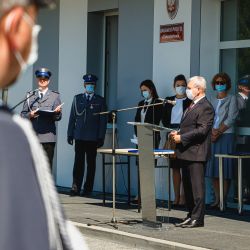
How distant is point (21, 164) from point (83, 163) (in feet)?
43.0

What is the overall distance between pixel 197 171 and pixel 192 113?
73 cm

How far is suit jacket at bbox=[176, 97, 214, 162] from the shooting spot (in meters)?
10.2

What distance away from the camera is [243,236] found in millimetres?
10047

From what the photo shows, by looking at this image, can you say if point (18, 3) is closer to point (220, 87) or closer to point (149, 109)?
point (220, 87)

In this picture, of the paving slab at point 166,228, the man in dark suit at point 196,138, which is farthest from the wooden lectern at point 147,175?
the man in dark suit at point 196,138

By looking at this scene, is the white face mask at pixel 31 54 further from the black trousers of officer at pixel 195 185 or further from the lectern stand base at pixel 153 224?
the lectern stand base at pixel 153 224

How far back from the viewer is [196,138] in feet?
33.5

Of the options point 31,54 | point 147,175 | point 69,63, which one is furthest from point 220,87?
point 31,54

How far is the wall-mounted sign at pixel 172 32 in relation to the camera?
1372 centimetres

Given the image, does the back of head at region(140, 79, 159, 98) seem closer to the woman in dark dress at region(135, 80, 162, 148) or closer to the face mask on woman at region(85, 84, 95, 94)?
the woman in dark dress at region(135, 80, 162, 148)

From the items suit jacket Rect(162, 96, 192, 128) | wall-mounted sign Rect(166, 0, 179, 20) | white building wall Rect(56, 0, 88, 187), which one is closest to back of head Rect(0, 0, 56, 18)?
suit jacket Rect(162, 96, 192, 128)

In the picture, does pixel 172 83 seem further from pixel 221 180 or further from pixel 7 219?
pixel 7 219

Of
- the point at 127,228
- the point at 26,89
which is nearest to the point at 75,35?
the point at 26,89

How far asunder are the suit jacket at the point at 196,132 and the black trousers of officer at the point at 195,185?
0.36 feet
